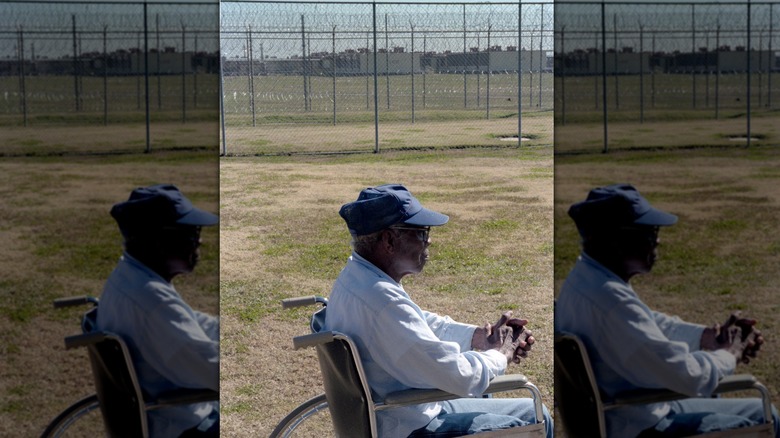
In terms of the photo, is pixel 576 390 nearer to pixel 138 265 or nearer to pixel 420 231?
pixel 138 265

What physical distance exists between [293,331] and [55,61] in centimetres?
641

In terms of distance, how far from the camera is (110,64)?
1284mm

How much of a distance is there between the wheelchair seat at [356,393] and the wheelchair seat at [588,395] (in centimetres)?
141

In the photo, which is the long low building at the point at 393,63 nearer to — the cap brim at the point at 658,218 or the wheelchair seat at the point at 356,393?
the wheelchair seat at the point at 356,393

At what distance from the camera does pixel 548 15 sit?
53.4 ft

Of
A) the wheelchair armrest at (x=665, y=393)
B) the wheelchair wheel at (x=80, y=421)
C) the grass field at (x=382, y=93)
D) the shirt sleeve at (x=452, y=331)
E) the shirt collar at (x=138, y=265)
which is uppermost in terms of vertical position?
→ the grass field at (x=382, y=93)

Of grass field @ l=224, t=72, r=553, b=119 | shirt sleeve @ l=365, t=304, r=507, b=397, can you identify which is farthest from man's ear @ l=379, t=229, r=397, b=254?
grass field @ l=224, t=72, r=553, b=119

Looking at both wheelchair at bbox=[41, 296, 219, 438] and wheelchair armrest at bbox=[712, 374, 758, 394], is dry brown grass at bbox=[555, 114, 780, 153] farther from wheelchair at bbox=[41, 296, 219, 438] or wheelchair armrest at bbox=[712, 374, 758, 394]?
wheelchair at bbox=[41, 296, 219, 438]

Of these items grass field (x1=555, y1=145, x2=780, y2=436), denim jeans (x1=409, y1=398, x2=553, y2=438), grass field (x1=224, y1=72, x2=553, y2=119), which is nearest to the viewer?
grass field (x1=555, y1=145, x2=780, y2=436)

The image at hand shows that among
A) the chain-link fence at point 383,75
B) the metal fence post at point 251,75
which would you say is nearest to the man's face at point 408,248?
the chain-link fence at point 383,75

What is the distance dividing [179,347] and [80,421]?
18 centimetres

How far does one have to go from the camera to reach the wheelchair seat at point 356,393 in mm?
2717

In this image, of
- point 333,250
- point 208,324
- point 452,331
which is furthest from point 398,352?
point 333,250

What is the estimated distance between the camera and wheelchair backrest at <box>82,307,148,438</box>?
51.1 inches
